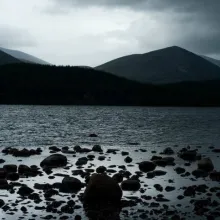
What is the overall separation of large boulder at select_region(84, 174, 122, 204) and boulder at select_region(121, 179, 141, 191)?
10.0 feet

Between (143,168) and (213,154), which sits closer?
(143,168)

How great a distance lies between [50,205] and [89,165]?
14410 mm

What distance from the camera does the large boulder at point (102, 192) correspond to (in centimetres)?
2333

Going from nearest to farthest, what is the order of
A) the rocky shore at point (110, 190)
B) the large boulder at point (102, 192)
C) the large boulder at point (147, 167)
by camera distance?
1. the rocky shore at point (110, 190)
2. the large boulder at point (102, 192)
3. the large boulder at point (147, 167)

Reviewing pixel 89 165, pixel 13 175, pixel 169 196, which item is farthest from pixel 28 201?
pixel 89 165

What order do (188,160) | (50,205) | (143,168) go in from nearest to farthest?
(50,205)
(143,168)
(188,160)

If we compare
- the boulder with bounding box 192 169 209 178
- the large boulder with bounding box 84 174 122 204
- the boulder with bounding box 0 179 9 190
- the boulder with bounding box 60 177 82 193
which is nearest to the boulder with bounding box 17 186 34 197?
the boulder with bounding box 0 179 9 190

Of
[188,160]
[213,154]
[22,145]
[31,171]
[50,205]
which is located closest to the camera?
[50,205]

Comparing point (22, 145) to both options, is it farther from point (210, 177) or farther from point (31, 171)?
point (210, 177)

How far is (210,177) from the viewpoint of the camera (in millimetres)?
31500

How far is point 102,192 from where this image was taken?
77.2 feet

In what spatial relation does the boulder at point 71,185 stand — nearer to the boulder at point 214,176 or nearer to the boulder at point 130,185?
the boulder at point 130,185

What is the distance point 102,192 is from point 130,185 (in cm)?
384

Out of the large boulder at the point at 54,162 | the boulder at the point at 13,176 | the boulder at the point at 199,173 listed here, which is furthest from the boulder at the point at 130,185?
the large boulder at the point at 54,162
